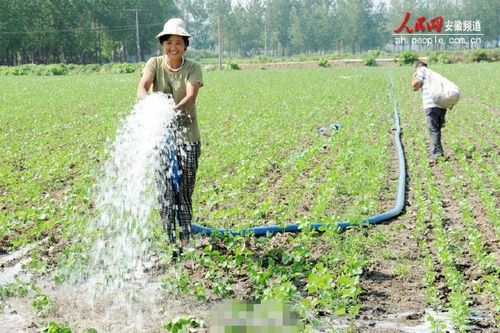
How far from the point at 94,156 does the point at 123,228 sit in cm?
494

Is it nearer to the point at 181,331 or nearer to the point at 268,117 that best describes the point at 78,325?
the point at 181,331

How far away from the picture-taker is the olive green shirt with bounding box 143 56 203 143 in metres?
5.29

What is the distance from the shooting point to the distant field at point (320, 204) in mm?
4566

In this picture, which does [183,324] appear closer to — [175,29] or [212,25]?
[175,29]

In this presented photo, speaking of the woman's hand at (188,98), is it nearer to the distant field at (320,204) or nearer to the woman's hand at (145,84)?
the woman's hand at (145,84)

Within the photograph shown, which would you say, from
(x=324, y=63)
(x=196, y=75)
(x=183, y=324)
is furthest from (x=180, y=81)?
(x=324, y=63)

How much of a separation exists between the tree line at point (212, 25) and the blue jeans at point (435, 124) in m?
64.5

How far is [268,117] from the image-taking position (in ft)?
53.5

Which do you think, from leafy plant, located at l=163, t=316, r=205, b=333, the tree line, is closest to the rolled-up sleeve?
leafy plant, located at l=163, t=316, r=205, b=333

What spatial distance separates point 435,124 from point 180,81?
5476 mm

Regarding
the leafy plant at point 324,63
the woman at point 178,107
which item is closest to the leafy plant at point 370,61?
the leafy plant at point 324,63

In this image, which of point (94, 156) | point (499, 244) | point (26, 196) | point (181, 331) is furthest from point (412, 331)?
point (94, 156)

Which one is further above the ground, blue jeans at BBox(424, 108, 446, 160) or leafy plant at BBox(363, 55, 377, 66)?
leafy plant at BBox(363, 55, 377, 66)

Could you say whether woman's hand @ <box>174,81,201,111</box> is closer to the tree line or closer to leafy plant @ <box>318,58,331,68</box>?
leafy plant @ <box>318,58,331,68</box>
